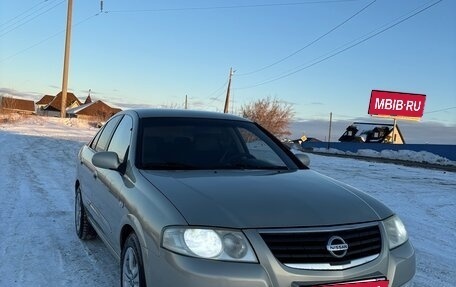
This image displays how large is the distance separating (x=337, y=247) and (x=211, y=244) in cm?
73

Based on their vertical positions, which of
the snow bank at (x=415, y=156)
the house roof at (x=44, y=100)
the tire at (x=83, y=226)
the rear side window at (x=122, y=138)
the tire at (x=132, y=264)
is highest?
the rear side window at (x=122, y=138)

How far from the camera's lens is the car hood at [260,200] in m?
2.93

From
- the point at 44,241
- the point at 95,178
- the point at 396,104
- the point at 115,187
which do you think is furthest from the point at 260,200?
the point at 396,104

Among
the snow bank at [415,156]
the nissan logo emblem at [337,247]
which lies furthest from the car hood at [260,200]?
the snow bank at [415,156]

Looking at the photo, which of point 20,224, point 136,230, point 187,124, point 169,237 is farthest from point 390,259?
point 20,224

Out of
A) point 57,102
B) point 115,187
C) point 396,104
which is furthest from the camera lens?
point 57,102

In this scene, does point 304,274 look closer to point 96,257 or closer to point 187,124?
point 187,124

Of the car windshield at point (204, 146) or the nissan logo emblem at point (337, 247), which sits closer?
the nissan logo emblem at point (337, 247)

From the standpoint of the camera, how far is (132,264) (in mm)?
3457

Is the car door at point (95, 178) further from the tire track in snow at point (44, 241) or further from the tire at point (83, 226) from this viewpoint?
the tire track in snow at point (44, 241)

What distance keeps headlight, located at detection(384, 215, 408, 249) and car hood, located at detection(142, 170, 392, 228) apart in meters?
0.06

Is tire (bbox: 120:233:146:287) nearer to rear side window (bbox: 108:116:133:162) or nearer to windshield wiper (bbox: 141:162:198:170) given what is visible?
windshield wiper (bbox: 141:162:198:170)

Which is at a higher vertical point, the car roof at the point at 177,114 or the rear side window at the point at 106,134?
the car roof at the point at 177,114

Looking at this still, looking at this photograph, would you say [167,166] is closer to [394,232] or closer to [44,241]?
[394,232]
